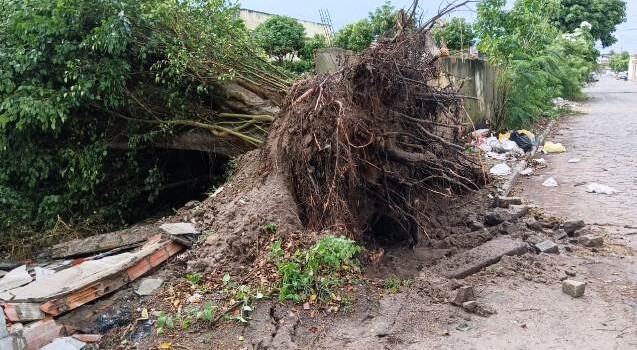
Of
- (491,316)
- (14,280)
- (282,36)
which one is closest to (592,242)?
(491,316)

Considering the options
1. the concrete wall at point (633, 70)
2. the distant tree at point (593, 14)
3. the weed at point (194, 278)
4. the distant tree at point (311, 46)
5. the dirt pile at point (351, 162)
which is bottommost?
the weed at point (194, 278)

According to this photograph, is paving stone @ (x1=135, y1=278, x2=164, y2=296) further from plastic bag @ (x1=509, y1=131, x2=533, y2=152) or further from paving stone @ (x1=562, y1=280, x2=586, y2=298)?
plastic bag @ (x1=509, y1=131, x2=533, y2=152)

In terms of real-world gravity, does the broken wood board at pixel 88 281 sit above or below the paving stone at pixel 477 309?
above

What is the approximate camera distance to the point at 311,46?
1709 cm

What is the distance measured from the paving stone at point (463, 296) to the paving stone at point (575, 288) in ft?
2.66

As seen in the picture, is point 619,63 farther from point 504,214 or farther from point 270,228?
point 270,228

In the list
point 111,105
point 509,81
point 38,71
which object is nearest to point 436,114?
point 111,105

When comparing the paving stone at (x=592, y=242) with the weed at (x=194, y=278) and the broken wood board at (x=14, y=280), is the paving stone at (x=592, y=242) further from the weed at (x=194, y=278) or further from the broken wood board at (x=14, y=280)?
the broken wood board at (x=14, y=280)

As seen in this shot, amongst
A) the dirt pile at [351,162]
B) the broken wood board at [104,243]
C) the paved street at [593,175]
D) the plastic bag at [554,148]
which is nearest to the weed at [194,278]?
the dirt pile at [351,162]

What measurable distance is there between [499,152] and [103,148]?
764cm

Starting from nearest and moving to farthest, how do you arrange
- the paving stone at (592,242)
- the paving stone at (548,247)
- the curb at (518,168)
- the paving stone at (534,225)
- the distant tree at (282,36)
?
the paving stone at (548,247), the paving stone at (592,242), the paving stone at (534,225), the curb at (518,168), the distant tree at (282,36)

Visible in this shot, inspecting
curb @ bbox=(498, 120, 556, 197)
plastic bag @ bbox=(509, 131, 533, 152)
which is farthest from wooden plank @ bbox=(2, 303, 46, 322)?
plastic bag @ bbox=(509, 131, 533, 152)

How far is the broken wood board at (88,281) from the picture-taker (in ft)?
13.9

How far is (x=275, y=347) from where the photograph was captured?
11.9ft
